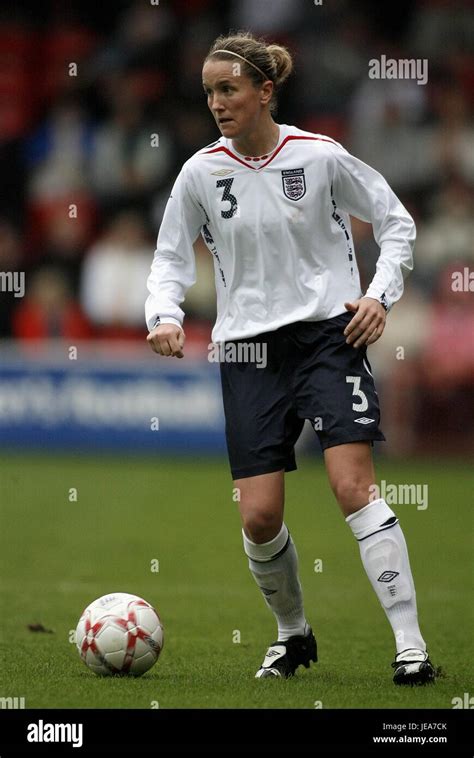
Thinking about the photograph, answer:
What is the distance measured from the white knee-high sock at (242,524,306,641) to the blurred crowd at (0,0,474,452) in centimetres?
Answer: 890

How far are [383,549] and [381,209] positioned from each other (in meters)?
1.30

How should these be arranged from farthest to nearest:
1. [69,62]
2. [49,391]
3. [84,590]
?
[69,62] < [49,391] < [84,590]

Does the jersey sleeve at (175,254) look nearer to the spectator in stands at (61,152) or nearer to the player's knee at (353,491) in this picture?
the player's knee at (353,491)

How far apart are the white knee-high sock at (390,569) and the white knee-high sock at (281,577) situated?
1.51 feet

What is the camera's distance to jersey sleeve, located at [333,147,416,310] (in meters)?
5.56

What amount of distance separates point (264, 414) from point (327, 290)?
0.52 meters

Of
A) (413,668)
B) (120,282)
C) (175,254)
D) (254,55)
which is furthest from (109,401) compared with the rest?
(413,668)

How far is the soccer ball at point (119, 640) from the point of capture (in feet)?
18.1

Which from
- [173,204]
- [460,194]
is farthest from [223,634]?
[460,194]

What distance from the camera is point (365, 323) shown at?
5.32 m

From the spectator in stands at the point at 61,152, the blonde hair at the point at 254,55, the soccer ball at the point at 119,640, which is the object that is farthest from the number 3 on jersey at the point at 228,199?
the spectator in stands at the point at 61,152

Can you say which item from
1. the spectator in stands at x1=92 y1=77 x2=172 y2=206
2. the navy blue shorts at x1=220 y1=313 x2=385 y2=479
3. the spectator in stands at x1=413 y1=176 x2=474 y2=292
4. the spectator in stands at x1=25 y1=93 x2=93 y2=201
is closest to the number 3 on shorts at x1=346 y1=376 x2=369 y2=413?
the navy blue shorts at x1=220 y1=313 x2=385 y2=479

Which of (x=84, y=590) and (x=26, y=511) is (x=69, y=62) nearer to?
(x=26, y=511)
